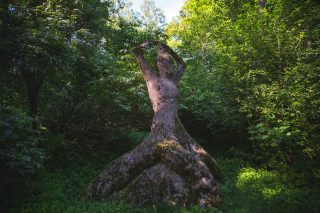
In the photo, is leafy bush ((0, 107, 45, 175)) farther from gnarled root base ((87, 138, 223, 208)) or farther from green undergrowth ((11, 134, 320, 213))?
gnarled root base ((87, 138, 223, 208))

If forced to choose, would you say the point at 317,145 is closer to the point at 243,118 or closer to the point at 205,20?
the point at 243,118

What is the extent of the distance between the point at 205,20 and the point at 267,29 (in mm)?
11391

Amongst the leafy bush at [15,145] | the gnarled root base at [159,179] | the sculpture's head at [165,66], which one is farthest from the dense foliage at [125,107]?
the sculpture's head at [165,66]

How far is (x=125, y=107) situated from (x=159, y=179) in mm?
4062

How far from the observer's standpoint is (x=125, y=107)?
1120cm

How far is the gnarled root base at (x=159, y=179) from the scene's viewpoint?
7.46m

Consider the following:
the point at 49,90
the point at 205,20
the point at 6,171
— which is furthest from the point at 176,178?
the point at 205,20

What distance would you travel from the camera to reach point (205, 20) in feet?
73.4

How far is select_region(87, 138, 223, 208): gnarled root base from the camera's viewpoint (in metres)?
7.46

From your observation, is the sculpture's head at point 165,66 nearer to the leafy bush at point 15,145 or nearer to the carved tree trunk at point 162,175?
the carved tree trunk at point 162,175

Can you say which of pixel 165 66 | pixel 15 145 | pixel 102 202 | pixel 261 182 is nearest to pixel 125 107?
pixel 165 66

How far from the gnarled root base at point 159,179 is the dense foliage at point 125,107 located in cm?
60

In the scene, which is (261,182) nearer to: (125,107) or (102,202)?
(102,202)

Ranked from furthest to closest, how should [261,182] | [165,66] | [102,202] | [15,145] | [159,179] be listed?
[165,66] → [261,182] → [159,179] → [102,202] → [15,145]
